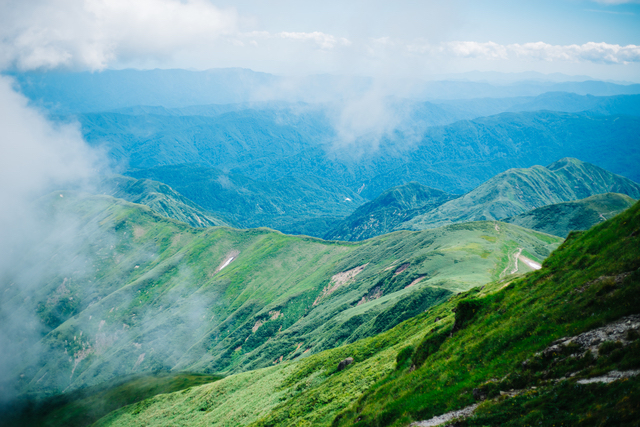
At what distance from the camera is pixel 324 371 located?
73.2 meters

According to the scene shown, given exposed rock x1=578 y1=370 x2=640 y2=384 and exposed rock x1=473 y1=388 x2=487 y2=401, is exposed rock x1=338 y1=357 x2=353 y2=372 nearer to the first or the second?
exposed rock x1=473 y1=388 x2=487 y2=401

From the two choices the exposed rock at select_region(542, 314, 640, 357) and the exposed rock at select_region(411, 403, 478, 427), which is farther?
the exposed rock at select_region(411, 403, 478, 427)

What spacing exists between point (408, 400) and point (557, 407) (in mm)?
14242

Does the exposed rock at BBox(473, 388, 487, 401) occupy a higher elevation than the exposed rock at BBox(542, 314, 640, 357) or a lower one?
lower

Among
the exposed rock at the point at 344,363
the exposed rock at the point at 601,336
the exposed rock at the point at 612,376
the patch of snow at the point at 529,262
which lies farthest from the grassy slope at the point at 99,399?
the exposed rock at the point at 612,376

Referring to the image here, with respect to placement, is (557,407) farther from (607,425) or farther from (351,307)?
(351,307)

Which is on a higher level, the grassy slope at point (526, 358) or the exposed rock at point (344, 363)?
the grassy slope at point (526, 358)

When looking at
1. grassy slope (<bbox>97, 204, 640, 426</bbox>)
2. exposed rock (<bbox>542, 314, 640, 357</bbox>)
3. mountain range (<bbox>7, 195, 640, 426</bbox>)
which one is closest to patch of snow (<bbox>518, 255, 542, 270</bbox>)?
grassy slope (<bbox>97, 204, 640, 426</bbox>)

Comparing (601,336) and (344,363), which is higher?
(601,336)

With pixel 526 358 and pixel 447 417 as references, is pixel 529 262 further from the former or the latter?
pixel 447 417

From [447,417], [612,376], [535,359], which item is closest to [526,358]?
[535,359]

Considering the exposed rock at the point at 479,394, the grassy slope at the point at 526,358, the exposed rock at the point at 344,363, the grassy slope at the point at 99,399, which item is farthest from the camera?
the grassy slope at the point at 99,399

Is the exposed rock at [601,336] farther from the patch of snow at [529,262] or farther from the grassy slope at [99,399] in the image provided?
the grassy slope at [99,399]

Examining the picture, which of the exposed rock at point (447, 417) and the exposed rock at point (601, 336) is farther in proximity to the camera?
the exposed rock at point (447, 417)
